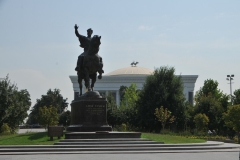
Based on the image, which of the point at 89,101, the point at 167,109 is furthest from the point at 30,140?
the point at 167,109

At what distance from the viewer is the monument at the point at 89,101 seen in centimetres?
2736

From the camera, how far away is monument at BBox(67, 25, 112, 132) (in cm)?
2736

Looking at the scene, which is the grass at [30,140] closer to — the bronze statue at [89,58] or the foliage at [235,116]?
the bronze statue at [89,58]

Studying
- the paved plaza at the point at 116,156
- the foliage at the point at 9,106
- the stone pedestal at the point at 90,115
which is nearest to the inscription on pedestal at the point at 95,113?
the stone pedestal at the point at 90,115

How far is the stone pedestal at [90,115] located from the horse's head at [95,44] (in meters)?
3.08

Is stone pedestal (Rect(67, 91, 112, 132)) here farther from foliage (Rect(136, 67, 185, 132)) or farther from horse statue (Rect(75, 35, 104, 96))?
foliage (Rect(136, 67, 185, 132))

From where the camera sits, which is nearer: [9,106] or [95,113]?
[95,113]

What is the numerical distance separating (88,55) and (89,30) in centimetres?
180

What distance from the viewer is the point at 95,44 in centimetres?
2880

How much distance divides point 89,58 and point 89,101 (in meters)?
2.99

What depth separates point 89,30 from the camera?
29.8 metres

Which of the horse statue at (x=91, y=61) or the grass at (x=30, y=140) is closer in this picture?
the grass at (x=30, y=140)

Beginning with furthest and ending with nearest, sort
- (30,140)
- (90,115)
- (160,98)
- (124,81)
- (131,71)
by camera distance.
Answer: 1. (131,71)
2. (124,81)
3. (160,98)
4. (90,115)
5. (30,140)

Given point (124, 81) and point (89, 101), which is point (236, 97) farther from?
point (124, 81)
